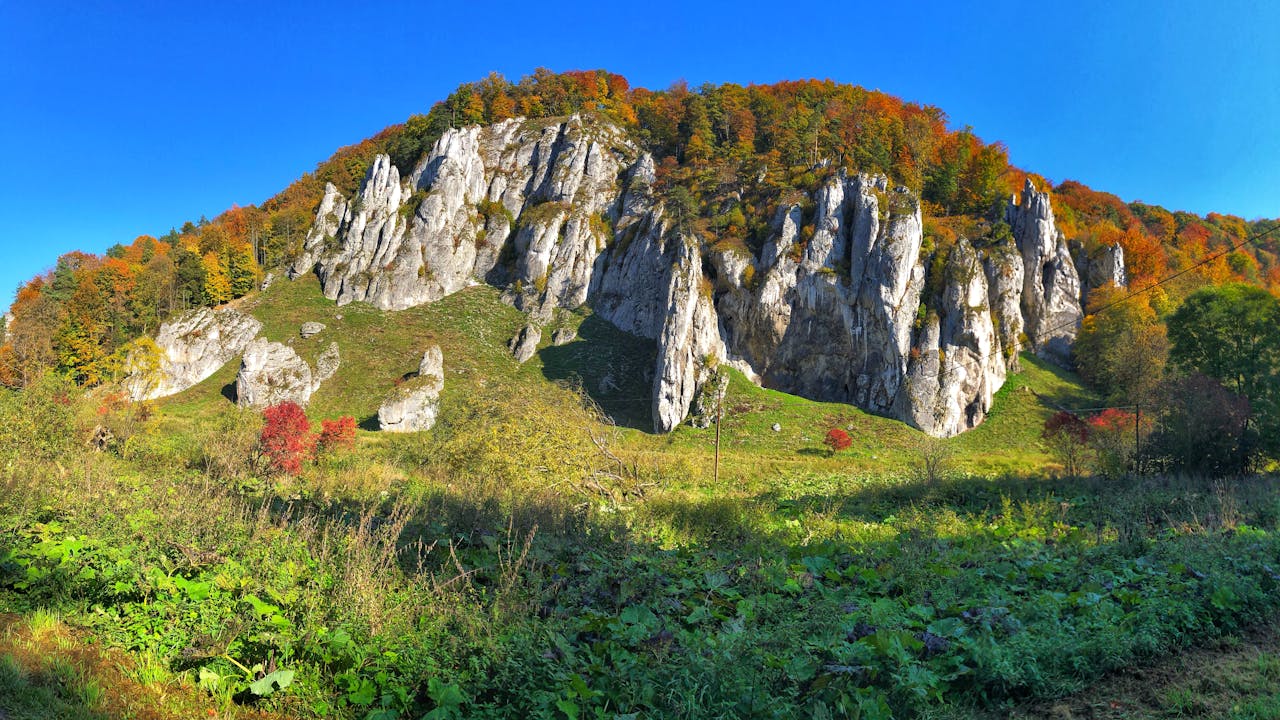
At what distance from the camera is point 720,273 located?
52094 millimetres

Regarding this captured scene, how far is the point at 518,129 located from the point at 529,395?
64931 mm

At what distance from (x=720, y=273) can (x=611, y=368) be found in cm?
1376

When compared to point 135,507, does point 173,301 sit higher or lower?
higher

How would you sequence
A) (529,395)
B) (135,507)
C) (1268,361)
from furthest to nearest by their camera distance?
(1268,361) → (529,395) → (135,507)

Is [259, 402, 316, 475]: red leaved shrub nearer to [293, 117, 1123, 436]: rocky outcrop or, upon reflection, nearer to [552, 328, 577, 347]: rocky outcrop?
[293, 117, 1123, 436]: rocky outcrop

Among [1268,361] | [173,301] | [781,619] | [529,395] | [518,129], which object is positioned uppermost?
[518,129]

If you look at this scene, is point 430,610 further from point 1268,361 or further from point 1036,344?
point 1036,344

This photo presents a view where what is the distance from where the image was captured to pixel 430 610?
15.7 ft

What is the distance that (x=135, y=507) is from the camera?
6.79 metres

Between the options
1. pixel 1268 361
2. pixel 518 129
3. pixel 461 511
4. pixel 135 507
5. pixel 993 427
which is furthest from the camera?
pixel 518 129

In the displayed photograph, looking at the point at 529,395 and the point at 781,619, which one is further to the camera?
the point at 529,395

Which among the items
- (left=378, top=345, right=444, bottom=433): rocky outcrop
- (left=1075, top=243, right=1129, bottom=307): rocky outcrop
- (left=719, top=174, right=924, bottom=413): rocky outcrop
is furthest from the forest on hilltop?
(left=378, top=345, right=444, bottom=433): rocky outcrop

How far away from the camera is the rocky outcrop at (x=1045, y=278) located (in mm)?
53688

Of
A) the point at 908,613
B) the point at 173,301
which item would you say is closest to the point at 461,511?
the point at 908,613
